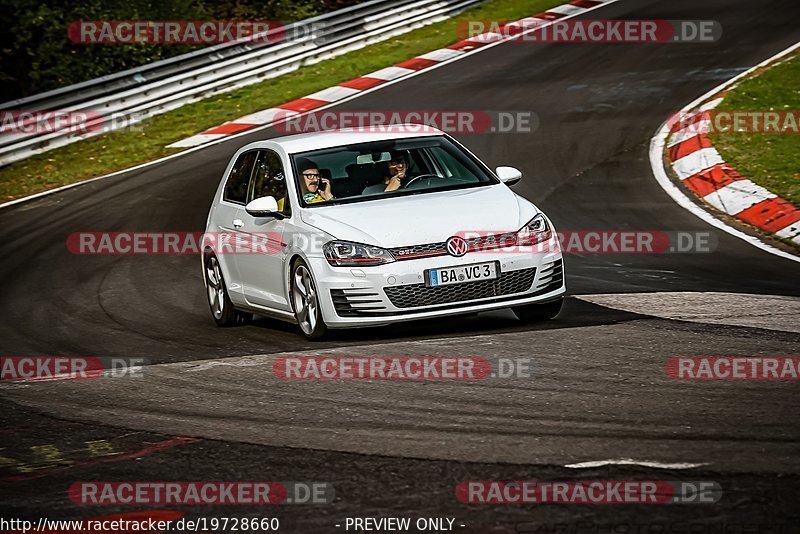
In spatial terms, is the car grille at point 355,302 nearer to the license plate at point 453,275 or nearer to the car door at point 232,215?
the license plate at point 453,275

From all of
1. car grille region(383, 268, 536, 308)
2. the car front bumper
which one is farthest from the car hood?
car grille region(383, 268, 536, 308)

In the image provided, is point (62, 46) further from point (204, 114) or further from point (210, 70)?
point (204, 114)

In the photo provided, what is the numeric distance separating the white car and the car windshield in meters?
0.01

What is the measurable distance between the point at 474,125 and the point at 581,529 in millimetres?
15358

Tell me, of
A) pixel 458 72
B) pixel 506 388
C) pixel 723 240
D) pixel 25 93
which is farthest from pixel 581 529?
pixel 25 93

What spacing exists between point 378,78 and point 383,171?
13770 mm

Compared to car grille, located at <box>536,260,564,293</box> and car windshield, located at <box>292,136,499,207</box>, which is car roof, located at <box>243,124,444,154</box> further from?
car grille, located at <box>536,260,564,293</box>

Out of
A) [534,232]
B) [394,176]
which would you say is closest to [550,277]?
[534,232]

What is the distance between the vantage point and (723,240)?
1252 centimetres

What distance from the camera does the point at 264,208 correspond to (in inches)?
382

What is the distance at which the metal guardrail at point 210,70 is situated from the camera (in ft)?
70.6

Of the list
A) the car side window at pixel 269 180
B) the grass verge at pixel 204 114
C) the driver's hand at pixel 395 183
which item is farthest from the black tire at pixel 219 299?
the grass verge at pixel 204 114

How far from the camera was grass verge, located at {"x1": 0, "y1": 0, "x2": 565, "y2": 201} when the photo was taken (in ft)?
65.8

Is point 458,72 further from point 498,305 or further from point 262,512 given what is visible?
point 262,512
